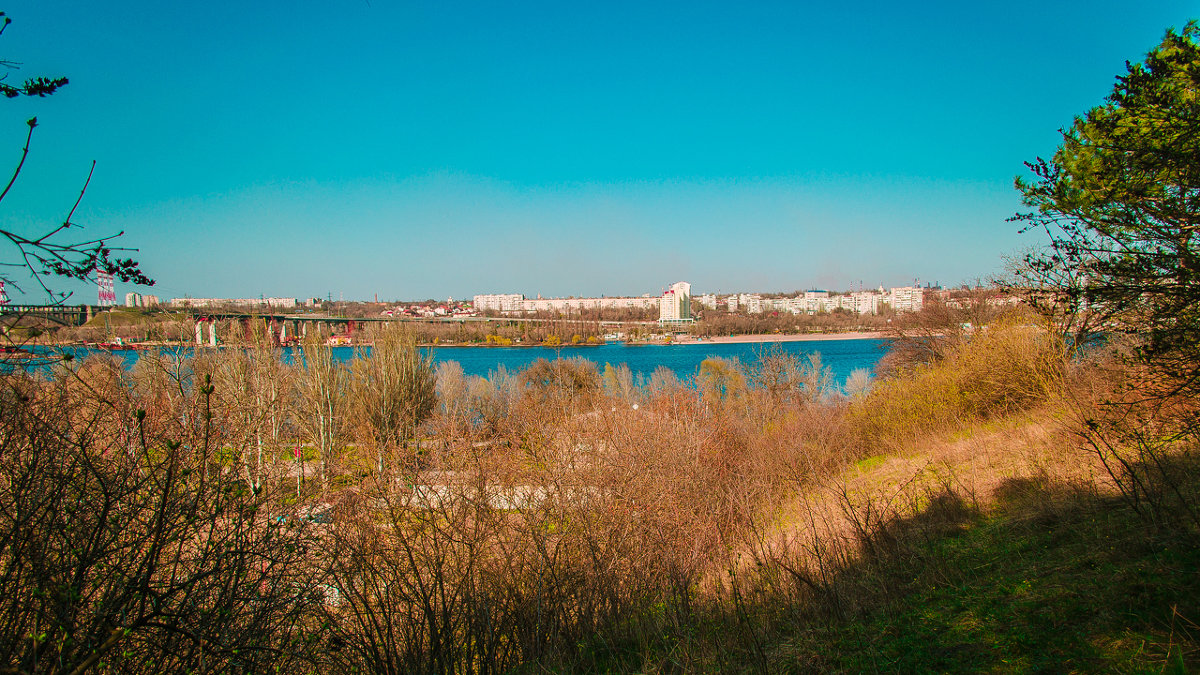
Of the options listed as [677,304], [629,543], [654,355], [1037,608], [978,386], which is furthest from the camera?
[677,304]

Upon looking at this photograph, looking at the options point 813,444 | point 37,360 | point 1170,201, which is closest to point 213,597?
point 37,360

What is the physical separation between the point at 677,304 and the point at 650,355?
61632 millimetres

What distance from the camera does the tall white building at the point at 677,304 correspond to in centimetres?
14338

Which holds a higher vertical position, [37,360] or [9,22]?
[9,22]

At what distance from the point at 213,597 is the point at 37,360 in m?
2.09

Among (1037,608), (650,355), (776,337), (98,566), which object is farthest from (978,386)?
(776,337)

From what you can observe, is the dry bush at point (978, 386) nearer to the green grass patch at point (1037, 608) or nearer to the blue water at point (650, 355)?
the green grass patch at point (1037, 608)

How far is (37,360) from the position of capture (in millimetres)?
2184

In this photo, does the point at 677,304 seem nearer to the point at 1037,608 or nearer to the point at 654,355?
the point at 654,355

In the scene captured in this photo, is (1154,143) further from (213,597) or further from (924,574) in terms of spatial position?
(213,597)

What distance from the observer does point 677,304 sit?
145 m

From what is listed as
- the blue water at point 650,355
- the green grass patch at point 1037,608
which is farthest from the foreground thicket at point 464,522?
the blue water at point 650,355

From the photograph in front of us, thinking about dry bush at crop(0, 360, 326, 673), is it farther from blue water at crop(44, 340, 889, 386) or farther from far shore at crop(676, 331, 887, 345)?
far shore at crop(676, 331, 887, 345)

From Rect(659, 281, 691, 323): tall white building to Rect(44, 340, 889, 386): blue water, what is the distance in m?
35.5
